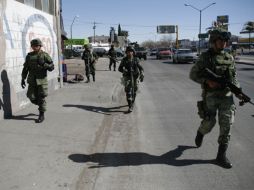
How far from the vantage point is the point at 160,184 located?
4590 millimetres

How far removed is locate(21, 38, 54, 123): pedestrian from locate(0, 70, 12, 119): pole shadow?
0.54 m

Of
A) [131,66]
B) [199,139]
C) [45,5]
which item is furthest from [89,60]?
[199,139]

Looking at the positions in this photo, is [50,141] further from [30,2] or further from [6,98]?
[30,2]

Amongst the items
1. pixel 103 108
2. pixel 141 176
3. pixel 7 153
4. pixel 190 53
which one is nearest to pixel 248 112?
pixel 103 108

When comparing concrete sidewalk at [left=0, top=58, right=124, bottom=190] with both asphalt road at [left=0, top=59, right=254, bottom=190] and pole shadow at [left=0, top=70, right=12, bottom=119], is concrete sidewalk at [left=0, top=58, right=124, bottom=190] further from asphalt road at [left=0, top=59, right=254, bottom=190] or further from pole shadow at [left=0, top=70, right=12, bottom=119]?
pole shadow at [left=0, top=70, right=12, bottom=119]

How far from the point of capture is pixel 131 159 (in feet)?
18.3

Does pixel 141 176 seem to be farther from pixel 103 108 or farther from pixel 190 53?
pixel 190 53

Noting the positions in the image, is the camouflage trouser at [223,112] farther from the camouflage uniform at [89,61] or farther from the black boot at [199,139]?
the camouflage uniform at [89,61]

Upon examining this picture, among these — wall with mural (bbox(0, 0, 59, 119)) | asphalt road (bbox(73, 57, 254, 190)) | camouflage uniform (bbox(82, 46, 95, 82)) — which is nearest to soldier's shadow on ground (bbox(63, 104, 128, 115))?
asphalt road (bbox(73, 57, 254, 190))

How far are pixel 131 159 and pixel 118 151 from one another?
1.58ft

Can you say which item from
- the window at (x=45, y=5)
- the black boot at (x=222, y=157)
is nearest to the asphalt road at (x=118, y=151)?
the black boot at (x=222, y=157)

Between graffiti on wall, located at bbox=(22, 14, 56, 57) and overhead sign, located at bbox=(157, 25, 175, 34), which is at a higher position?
overhead sign, located at bbox=(157, 25, 175, 34)

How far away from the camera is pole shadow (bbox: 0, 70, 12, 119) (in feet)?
27.1

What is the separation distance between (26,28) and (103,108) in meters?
2.89
